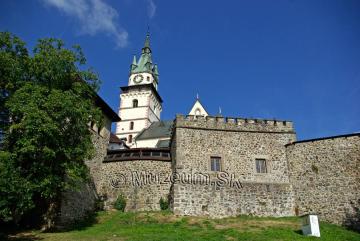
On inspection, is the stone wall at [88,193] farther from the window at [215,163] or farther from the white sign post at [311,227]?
the white sign post at [311,227]

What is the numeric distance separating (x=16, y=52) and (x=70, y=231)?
31.9ft

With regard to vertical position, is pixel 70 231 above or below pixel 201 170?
below

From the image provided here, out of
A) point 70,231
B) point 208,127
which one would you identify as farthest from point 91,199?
point 208,127

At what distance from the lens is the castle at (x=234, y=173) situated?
1859cm

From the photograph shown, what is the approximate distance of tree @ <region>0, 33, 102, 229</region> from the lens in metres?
13.7

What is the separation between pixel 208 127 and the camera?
70.0 feet

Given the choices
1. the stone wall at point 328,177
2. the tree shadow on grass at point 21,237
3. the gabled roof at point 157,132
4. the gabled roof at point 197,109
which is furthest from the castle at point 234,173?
the gabled roof at point 197,109

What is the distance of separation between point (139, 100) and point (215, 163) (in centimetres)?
3214

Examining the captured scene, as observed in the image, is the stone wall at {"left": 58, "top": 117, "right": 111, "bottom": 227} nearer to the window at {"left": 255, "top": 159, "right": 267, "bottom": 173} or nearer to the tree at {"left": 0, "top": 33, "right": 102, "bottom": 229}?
the tree at {"left": 0, "top": 33, "right": 102, "bottom": 229}

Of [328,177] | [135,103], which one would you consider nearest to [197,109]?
[135,103]

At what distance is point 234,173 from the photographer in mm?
20078

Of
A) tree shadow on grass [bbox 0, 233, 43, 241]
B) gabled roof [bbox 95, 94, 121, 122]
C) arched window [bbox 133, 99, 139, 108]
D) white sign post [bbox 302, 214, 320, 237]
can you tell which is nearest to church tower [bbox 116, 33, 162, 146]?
arched window [bbox 133, 99, 139, 108]

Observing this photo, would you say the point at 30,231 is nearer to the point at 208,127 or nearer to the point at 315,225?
the point at 208,127

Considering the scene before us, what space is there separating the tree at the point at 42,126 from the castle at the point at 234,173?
118 inches
